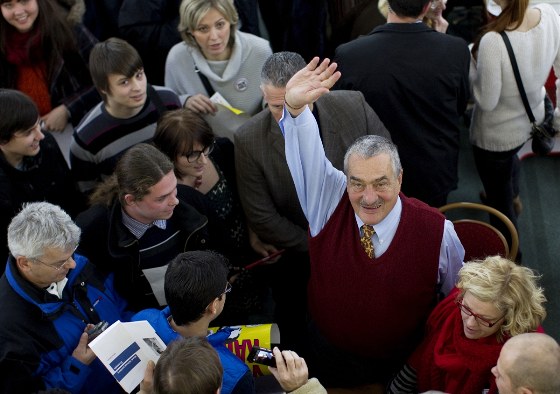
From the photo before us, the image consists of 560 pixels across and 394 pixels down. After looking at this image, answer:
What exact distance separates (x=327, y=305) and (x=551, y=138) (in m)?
1.69

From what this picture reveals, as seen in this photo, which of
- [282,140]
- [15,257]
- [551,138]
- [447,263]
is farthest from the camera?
[551,138]

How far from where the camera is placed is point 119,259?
8.82 ft

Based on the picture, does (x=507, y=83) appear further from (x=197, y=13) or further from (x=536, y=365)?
(x=536, y=365)

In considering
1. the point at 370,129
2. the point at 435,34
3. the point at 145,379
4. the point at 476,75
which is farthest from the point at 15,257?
the point at 476,75

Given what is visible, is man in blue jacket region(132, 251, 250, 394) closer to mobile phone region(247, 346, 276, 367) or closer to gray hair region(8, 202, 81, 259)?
mobile phone region(247, 346, 276, 367)

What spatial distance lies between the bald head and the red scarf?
23cm

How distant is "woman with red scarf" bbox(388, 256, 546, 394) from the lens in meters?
2.20

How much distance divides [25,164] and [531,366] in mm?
A: 2272

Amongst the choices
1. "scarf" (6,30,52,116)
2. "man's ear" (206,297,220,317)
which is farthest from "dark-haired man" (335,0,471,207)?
"scarf" (6,30,52,116)

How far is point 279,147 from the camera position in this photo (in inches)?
114

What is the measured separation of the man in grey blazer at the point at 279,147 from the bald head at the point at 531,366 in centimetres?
120

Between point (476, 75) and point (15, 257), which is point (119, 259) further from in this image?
point (476, 75)

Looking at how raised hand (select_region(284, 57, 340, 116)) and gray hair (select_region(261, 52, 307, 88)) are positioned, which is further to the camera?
gray hair (select_region(261, 52, 307, 88))

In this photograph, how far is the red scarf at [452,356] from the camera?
2.27m
